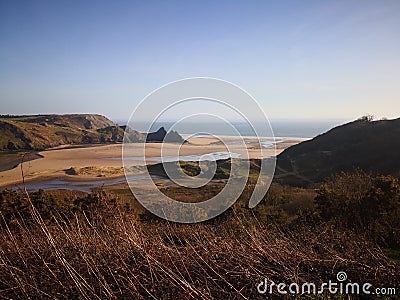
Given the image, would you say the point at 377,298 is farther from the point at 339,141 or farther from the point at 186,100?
the point at 339,141

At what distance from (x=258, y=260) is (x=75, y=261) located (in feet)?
9.57

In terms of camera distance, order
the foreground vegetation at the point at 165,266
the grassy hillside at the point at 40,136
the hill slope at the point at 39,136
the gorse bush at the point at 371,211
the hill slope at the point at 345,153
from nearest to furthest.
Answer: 1. the foreground vegetation at the point at 165,266
2. the gorse bush at the point at 371,211
3. the hill slope at the point at 345,153
4. the grassy hillside at the point at 40,136
5. the hill slope at the point at 39,136

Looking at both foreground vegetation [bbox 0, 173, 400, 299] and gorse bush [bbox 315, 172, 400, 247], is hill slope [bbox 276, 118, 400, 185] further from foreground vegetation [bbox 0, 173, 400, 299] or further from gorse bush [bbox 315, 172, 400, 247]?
foreground vegetation [bbox 0, 173, 400, 299]

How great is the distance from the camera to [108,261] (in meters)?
4.88

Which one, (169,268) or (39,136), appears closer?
(169,268)

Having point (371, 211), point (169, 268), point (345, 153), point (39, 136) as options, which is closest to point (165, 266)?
point (169, 268)

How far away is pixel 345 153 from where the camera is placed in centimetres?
3897

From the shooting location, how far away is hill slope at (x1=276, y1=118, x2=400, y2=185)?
3325 centimetres

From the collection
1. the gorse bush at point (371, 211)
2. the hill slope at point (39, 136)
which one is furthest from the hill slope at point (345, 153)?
the hill slope at point (39, 136)

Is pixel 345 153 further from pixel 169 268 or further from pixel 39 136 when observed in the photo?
pixel 39 136

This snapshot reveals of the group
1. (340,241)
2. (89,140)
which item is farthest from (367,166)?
(89,140)

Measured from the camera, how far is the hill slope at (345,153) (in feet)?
109

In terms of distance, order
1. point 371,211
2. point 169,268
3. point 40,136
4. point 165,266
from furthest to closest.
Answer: point 40,136
point 371,211
point 169,268
point 165,266

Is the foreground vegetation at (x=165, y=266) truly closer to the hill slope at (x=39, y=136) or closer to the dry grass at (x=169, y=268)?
the dry grass at (x=169, y=268)
